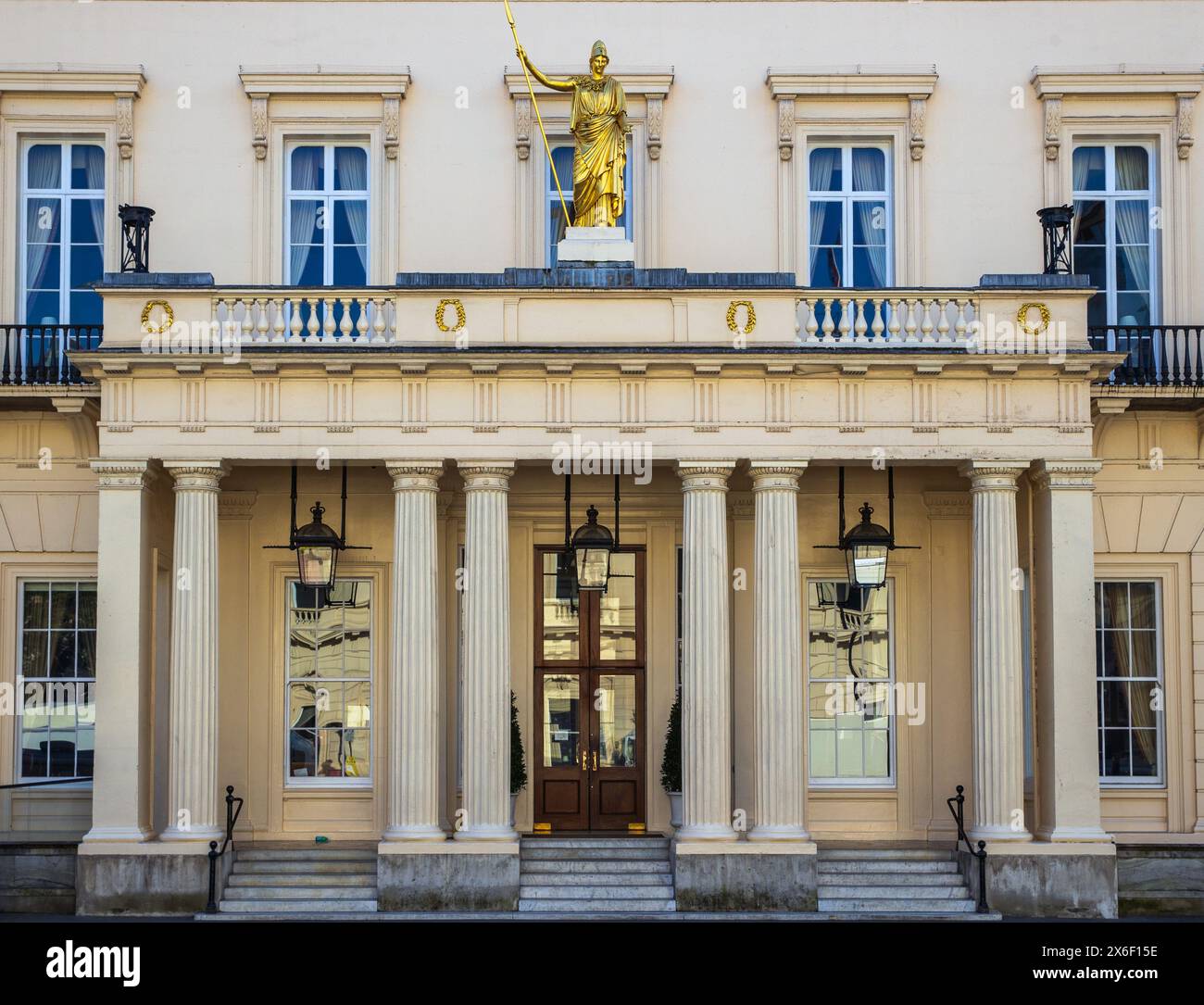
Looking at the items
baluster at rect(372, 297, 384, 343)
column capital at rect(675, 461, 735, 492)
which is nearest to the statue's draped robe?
baluster at rect(372, 297, 384, 343)

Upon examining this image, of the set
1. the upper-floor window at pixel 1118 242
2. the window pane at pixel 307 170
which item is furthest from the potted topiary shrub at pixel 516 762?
the upper-floor window at pixel 1118 242

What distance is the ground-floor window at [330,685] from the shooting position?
22203 millimetres

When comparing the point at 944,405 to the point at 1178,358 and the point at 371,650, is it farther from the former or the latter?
the point at 371,650

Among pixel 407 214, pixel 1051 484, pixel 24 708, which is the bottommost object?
pixel 24 708

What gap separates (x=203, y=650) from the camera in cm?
1989

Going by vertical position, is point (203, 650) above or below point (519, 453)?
below

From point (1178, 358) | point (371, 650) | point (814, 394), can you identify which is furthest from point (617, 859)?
point (1178, 358)

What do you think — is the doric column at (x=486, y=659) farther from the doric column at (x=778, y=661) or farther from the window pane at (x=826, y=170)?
the window pane at (x=826, y=170)

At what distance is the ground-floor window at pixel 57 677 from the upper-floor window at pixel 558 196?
23.9 ft

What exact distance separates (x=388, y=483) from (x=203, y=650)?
3.51 m

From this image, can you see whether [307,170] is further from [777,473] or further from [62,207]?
[777,473]

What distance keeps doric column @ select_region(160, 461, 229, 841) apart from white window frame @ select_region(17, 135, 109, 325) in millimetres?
4323
